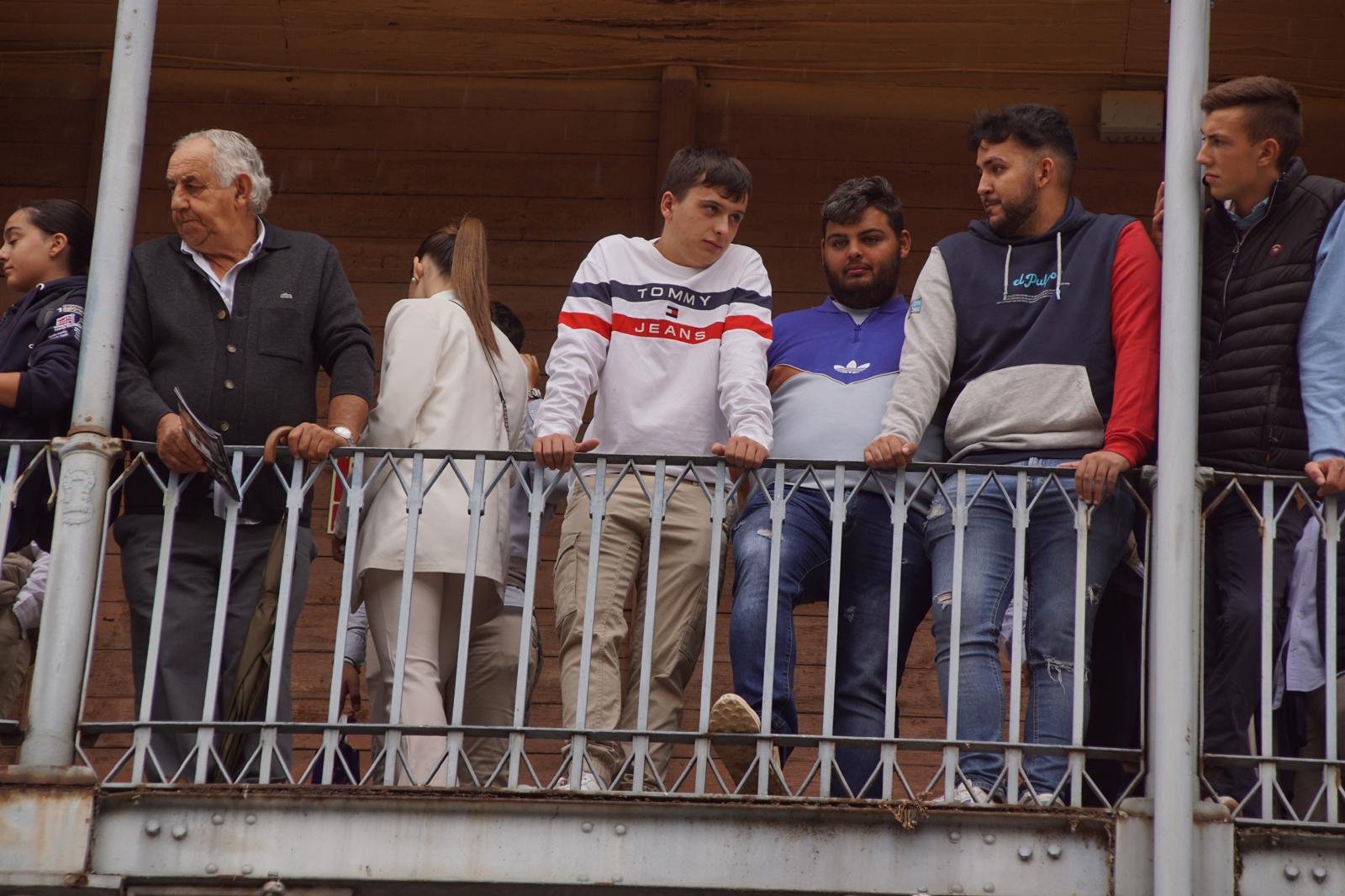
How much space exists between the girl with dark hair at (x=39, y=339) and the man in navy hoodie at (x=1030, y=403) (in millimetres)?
2368

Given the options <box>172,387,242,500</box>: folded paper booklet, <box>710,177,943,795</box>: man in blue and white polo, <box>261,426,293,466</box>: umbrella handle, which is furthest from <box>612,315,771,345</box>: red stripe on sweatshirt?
<box>172,387,242,500</box>: folded paper booklet

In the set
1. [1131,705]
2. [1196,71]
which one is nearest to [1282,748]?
[1131,705]

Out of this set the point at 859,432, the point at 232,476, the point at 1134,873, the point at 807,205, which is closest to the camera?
the point at 1134,873

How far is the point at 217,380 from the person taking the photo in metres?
5.48

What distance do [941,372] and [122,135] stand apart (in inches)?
Answer: 96.5

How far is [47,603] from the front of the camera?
202 inches

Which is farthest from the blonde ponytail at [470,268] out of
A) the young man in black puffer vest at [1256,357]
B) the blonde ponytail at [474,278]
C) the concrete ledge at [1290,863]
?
the concrete ledge at [1290,863]

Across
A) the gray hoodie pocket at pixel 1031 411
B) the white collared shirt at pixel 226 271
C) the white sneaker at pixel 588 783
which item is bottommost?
the white sneaker at pixel 588 783

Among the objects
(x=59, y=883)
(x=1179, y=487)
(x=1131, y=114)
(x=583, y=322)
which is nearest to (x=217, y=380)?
(x=583, y=322)

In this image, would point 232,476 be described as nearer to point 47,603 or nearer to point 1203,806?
point 47,603

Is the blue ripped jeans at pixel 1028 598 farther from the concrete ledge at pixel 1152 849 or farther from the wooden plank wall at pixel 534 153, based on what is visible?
the wooden plank wall at pixel 534 153

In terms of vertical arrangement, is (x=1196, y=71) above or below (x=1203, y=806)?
above

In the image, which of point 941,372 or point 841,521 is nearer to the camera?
point 841,521

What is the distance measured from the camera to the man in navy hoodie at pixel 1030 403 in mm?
5129
